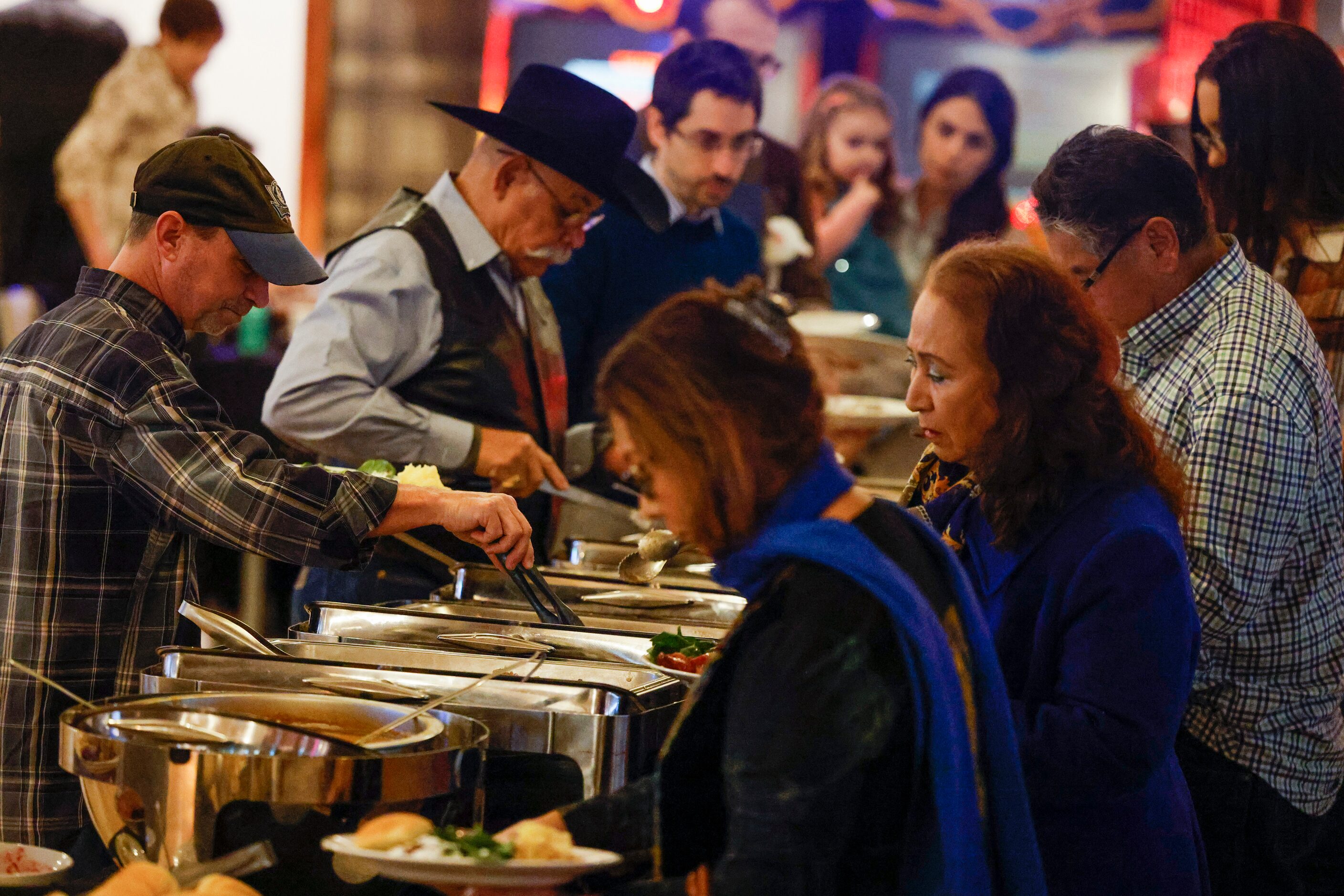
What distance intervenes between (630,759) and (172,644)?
700 millimetres

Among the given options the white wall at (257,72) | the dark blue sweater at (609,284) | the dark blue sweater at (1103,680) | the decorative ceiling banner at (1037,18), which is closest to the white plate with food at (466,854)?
the dark blue sweater at (1103,680)

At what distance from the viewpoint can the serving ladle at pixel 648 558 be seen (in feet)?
7.93

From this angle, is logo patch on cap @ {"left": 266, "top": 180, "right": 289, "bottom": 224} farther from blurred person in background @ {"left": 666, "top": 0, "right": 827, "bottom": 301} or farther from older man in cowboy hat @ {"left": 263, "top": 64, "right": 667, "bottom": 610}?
blurred person in background @ {"left": 666, "top": 0, "right": 827, "bottom": 301}

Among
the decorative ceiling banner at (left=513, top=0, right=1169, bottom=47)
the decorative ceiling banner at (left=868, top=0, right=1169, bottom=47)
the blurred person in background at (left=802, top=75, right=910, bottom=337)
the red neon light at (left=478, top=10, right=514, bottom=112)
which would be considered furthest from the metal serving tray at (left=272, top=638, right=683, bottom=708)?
the decorative ceiling banner at (left=868, top=0, right=1169, bottom=47)

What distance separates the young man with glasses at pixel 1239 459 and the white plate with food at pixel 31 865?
4.37 feet

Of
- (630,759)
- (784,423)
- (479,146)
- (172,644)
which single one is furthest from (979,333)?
(479,146)

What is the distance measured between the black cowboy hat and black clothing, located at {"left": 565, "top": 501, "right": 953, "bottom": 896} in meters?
1.64

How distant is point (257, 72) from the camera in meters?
6.20

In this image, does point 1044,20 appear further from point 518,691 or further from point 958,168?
point 518,691

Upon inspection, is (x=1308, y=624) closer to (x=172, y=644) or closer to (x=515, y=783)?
(x=515, y=783)

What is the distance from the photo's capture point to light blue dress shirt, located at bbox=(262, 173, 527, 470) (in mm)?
2562

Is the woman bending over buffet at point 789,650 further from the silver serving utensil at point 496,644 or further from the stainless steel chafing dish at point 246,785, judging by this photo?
the silver serving utensil at point 496,644

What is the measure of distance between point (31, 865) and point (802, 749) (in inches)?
29.5

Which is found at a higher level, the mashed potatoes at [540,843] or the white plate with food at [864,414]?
the white plate with food at [864,414]
